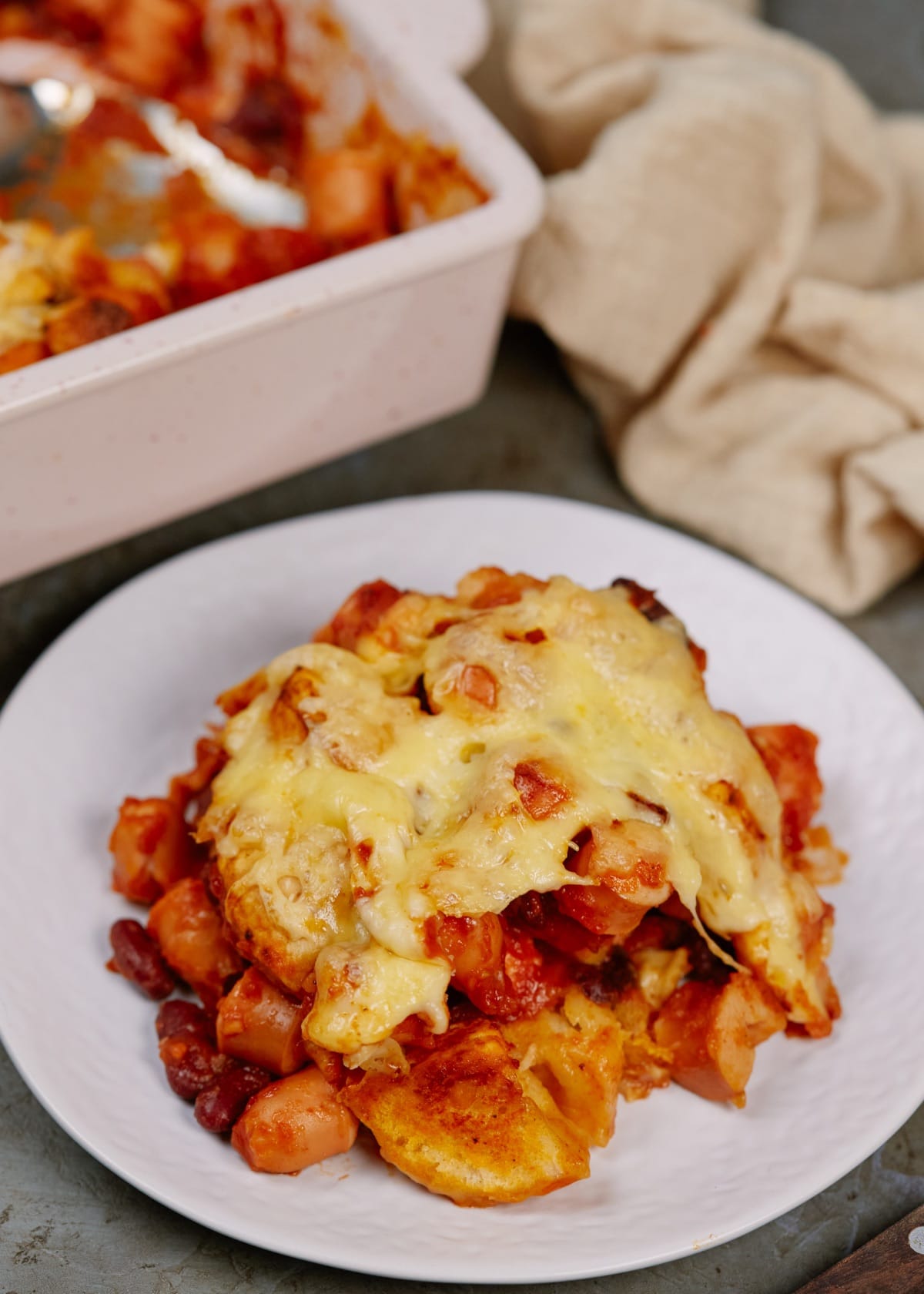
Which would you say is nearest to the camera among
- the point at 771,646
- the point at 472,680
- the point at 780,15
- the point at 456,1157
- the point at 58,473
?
the point at 456,1157

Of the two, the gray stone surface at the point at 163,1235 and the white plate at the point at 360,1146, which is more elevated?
the white plate at the point at 360,1146

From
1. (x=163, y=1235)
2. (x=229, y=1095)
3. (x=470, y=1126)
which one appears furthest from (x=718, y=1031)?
(x=163, y=1235)

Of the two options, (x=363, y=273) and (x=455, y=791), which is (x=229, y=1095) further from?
(x=363, y=273)

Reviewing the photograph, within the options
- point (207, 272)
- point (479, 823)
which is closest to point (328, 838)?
point (479, 823)

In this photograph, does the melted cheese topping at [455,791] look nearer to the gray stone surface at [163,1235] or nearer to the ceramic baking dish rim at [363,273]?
the gray stone surface at [163,1235]

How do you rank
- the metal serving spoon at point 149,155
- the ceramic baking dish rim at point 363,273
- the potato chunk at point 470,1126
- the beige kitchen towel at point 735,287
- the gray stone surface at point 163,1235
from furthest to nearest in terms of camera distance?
the metal serving spoon at point 149,155, the beige kitchen towel at point 735,287, the ceramic baking dish rim at point 363,273, the gray stone surface at point 163,1235, the potato chunk at point 470,1126

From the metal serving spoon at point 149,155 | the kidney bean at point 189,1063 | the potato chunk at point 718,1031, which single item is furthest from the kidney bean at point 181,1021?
the metal serving spoon at point 149,155

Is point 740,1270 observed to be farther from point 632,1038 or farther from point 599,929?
point 599,929
